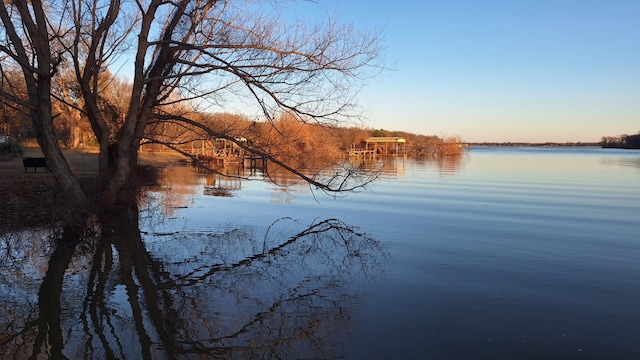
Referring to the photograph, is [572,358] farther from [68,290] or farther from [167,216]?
[167,216]

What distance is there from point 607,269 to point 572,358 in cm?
435

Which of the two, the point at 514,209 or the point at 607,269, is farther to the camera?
the point at 514,209

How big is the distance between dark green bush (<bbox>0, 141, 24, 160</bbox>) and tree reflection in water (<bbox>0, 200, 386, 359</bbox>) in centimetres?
1948

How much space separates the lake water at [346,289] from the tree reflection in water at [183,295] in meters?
0.03

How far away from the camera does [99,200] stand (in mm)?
12406

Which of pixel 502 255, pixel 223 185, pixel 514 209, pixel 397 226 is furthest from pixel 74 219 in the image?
pixel 223 185

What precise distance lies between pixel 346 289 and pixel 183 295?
95.5 inches

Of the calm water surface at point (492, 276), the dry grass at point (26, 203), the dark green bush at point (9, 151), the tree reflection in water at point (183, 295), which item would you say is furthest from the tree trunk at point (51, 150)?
the dark green bush at point (9, 151)

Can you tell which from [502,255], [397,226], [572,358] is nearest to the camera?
[572,358]

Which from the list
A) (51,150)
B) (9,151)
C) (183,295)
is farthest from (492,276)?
(9,151)

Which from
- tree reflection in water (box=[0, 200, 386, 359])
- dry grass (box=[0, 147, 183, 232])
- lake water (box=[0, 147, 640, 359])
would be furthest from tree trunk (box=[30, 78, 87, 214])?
lake water (box=[0, 147, 640, 359])

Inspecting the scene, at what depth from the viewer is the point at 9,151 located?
28125 millimetres

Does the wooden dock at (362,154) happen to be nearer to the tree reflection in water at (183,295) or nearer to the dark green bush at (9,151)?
the dark green bush at (9,151)

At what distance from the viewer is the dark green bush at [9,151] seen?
27.3 m
